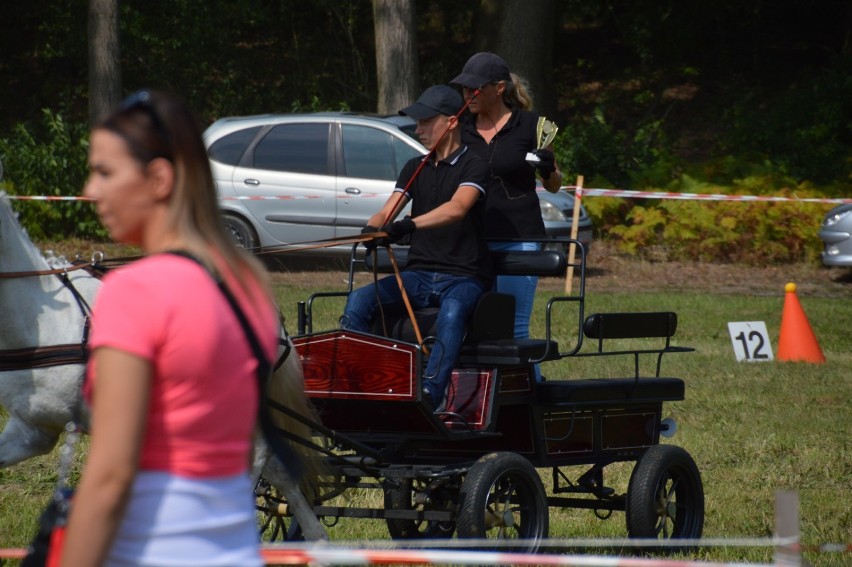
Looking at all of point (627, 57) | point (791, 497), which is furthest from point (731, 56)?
point (791, 497)

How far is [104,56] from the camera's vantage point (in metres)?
20.3

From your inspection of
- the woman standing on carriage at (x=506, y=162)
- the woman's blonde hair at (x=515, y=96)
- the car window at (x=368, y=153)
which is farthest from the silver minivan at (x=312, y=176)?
the woman standing on carriage at (x=506, y=162)

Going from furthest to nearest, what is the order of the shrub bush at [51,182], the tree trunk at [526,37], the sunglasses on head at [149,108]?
the tree trunk at [526,37] < the shrub bush at [51,182] < the sunglasses on head at [149,108]

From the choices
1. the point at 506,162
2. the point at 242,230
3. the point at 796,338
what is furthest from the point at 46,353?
the point at 242,230

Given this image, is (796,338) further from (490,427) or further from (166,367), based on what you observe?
(166,367)

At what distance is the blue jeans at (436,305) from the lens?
534 cm

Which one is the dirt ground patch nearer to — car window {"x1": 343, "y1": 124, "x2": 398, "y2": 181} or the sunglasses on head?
car window {"x1": 343, "y1": 124, "x2": 398, "y2": 181}

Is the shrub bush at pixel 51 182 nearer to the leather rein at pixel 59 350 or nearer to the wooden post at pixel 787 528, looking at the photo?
the leather rein at pixel 59 350

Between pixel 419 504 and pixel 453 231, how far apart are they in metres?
1.18

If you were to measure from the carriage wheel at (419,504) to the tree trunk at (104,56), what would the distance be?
15170 millimetres

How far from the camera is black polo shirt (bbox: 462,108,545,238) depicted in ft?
20.3

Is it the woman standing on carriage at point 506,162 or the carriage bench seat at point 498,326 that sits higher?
the woman standing on carriage at point 506,162

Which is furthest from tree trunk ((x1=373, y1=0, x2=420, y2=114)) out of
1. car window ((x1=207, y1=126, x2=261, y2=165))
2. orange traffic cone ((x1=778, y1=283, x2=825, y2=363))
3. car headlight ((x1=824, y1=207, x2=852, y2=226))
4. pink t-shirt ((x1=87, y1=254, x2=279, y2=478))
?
pink t-shirt ((x1=87, y1=254, x2=279, y2=478))

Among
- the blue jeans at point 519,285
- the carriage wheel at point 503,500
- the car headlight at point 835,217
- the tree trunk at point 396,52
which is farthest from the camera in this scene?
the tree trunk at point 396,52
